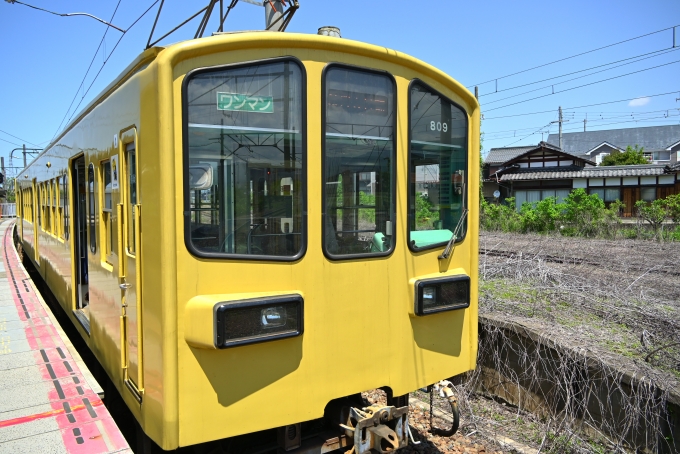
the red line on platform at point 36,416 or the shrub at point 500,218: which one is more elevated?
the shrub at point 500,218

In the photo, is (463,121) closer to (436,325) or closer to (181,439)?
(436,325)

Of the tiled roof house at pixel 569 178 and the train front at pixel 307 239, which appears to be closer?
the train front at pixel 307 239

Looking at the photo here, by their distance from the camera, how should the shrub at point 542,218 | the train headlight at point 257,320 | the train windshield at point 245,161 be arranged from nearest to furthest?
the train headlight at point 257,320 < the train windshield at point 245,161 < the shrub at point 542,218

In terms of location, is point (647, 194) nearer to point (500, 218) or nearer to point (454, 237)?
point (500, 218)

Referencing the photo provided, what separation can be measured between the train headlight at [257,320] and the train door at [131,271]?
64 centimetres

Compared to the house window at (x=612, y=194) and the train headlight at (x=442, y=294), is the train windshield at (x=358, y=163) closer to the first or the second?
the train headlight at (x=442, y=294)

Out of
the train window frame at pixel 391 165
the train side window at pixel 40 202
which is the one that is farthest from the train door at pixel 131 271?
the train side window at pixel 40 202

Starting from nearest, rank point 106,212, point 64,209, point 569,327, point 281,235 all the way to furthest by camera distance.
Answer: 1. point 281,235
2. point 106,212
3. point 569,327
4. point 64,209

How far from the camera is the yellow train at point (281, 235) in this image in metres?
2.52

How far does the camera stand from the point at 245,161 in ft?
8.77

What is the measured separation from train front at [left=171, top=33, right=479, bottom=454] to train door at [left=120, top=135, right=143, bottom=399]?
47 centimetres

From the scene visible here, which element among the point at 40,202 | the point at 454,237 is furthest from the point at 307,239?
the point at 40,202

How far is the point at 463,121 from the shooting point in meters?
3.58

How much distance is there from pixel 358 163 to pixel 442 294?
1006 mm
